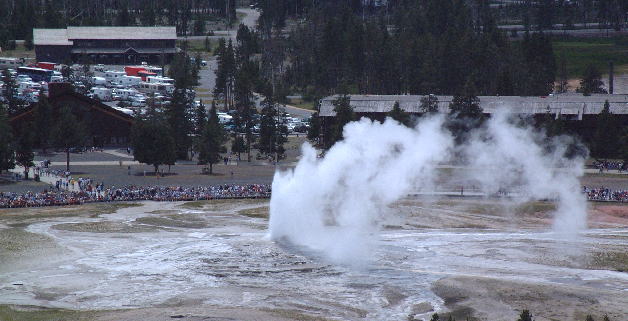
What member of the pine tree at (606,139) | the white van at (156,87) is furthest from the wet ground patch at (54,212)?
the white van at (156,87)

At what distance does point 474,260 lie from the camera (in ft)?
247

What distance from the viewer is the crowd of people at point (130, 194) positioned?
99.1 m

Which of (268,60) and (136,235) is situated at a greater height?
(268,60)

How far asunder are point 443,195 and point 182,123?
133 ft

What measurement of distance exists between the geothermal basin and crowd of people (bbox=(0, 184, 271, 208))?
136 inches

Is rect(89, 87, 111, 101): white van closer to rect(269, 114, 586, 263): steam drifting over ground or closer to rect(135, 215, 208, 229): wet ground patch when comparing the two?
rect(135, 215, 208, 229): wet ground patch

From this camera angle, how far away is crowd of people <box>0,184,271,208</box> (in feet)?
325

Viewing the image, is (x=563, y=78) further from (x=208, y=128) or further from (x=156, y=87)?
(x=208, y=128)

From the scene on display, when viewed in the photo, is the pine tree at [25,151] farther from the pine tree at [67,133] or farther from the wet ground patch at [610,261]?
the wet ground patch at [610,261]

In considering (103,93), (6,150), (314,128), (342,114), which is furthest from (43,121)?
(103,93)

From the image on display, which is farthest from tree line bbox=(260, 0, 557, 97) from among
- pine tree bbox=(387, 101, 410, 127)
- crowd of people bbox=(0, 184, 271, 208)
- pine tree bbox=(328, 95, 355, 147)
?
crowd of people bbox=(0, 184, 271, 208)

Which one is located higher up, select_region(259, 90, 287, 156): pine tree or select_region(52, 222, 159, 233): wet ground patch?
select_region(259, 90, 287, 156): pine tree

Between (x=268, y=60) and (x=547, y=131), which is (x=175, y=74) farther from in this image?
(x=547, y=131)

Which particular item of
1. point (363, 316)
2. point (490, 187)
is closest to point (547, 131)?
point (490, 187)
